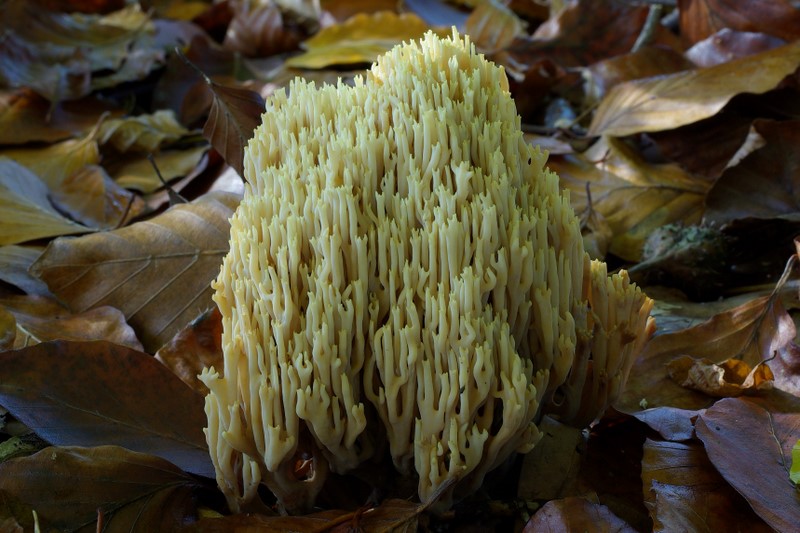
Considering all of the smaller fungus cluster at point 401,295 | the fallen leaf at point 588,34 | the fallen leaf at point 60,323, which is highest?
the smaller fungus cluster at point 401,295

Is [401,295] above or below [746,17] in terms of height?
above

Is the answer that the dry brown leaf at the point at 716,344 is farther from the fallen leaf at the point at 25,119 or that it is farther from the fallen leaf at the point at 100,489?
the fallen leaf at the point at 25,119

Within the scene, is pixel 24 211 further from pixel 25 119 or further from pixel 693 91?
pixel 693 91

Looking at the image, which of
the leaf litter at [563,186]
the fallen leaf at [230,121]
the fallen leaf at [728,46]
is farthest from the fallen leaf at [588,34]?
the fallen leaf at [230,121]

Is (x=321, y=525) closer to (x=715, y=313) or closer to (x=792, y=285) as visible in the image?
(x=715, y=313)

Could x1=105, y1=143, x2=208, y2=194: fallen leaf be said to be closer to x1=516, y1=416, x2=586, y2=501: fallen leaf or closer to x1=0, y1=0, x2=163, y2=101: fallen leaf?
x1=0, y1=0, x2=163, y2=101: fallen leaf

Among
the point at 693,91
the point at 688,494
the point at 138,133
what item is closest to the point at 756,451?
the point at 688,494
